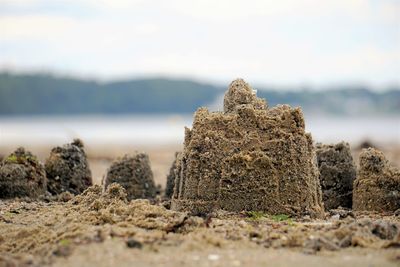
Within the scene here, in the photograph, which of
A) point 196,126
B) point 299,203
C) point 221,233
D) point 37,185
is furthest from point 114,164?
point 221,233

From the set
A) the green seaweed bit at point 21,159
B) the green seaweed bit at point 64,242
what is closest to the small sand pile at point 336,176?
the green seaweed bit at point 21,159

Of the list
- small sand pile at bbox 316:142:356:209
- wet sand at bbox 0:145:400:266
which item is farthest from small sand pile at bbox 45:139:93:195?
small sand pile at bbox 316:142:356:209

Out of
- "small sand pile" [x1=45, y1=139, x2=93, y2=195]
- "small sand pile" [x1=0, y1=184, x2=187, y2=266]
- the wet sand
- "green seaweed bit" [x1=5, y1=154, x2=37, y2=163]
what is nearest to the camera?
the wet sand

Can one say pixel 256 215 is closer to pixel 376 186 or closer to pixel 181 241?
pixel 181 241

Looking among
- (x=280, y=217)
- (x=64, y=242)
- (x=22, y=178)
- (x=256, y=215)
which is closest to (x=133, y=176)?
(x=22, y=178)

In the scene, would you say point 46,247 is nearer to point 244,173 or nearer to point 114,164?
point 244,173

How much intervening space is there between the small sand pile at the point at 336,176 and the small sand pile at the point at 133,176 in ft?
8.43

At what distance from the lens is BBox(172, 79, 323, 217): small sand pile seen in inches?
360

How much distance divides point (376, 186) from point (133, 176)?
359 cm

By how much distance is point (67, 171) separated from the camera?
41.2 ft

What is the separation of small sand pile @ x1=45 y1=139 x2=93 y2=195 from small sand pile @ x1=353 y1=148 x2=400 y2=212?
4091mm

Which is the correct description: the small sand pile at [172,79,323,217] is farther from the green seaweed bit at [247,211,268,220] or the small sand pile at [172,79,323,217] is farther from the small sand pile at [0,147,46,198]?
the small sand pile at [0,147,46,198]

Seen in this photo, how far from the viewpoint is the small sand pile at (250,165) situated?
9.14 metres

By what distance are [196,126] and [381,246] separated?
300 centimetres
